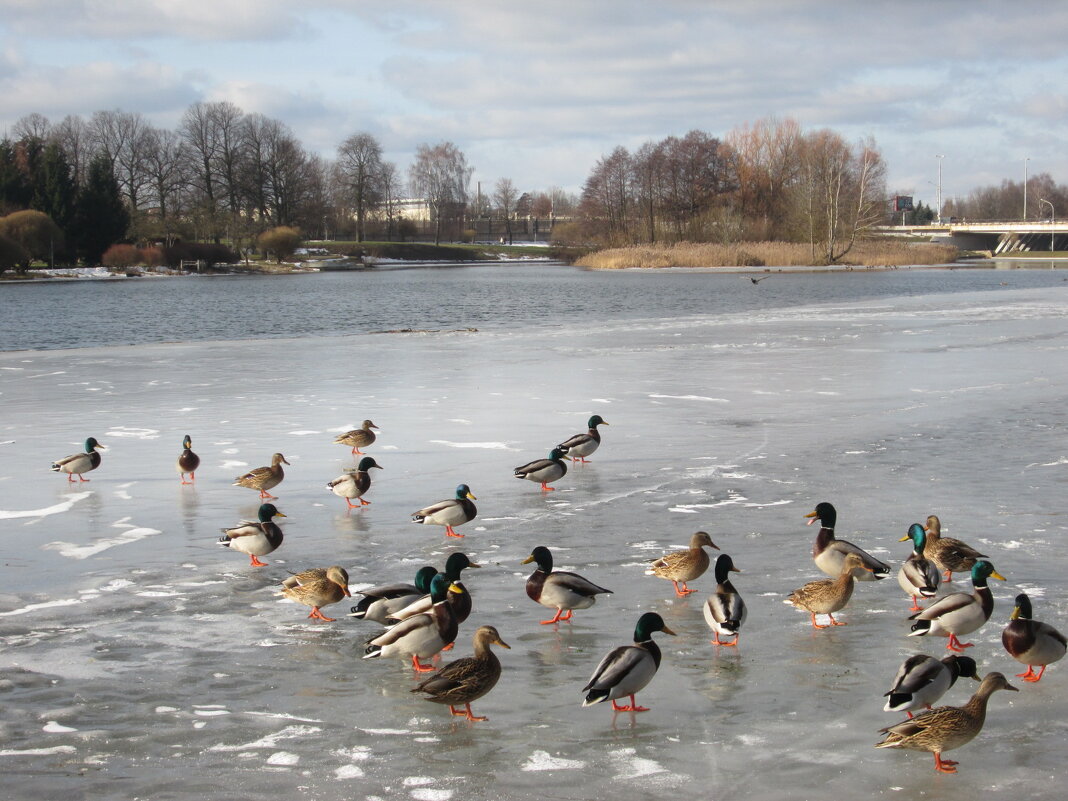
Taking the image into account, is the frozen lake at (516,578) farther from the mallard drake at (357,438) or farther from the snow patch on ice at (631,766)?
the mallard drake at (357,438)

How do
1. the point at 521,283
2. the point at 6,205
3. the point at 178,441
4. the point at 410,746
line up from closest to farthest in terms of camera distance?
the point at 410,746
the point at 178,441
the point at 521,283
the point at 6,205

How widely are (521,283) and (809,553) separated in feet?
189

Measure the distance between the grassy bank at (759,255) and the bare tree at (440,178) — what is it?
39.1 m

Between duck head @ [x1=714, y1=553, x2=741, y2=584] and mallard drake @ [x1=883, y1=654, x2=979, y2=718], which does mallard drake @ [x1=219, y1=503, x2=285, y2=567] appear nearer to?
duck head @ [x1=714, y1=553, x2=741, y2=584]

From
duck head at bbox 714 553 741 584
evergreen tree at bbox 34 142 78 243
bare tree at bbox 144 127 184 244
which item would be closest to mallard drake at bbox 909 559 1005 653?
duck head at bbox 714 553 741 584

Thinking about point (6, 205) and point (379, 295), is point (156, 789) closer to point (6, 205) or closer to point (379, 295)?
point (379, 295)

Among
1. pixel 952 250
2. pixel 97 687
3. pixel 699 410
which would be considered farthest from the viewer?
pixel 952 250

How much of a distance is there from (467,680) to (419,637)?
61cm

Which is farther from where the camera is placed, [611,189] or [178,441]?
[611,189]

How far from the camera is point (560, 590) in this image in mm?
5723

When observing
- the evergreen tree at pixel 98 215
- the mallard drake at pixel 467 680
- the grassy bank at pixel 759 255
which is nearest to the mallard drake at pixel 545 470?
the mallard drake at pixel 467 680

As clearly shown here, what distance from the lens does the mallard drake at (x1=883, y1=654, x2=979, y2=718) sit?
4371 mm

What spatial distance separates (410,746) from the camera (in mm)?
4430

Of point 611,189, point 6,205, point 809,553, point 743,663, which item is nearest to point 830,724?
point 743,663
